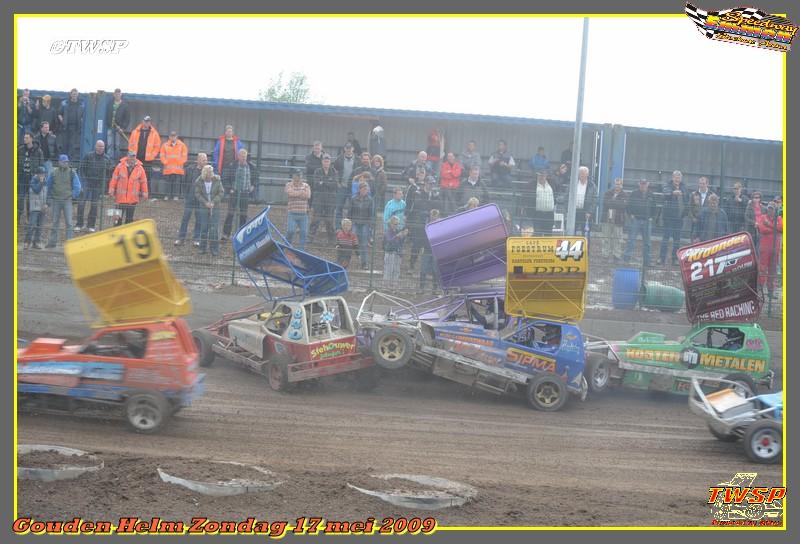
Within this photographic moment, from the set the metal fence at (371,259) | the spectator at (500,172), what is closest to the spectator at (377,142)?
the spectator at (500,172)

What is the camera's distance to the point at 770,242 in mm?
18578

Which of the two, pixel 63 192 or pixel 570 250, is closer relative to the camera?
pixel 570 250

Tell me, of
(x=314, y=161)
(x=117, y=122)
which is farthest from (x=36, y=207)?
(x=314, y=161)

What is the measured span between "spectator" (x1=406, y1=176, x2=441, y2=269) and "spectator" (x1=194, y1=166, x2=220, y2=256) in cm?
405

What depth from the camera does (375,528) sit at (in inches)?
338

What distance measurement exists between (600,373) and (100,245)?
8305 mm

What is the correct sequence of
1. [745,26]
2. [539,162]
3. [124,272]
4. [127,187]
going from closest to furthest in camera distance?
[745,26]
[124,272]
[127,187]
[539,162]

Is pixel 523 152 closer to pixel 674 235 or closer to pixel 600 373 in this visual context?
pixel 674 235

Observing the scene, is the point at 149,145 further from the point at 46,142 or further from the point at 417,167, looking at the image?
the point at 417,167

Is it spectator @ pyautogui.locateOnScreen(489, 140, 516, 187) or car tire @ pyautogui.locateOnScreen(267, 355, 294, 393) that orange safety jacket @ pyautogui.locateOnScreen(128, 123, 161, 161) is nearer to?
spectator @ pyautogui.locateOnScreen(489, 140, 516, 187)

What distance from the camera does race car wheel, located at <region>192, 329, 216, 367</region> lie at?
47.1ft

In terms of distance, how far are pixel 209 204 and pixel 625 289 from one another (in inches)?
353

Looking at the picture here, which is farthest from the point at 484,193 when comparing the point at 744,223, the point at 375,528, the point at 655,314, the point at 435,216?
the point at 375,528

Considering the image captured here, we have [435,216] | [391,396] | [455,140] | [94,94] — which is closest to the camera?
[391,396]
